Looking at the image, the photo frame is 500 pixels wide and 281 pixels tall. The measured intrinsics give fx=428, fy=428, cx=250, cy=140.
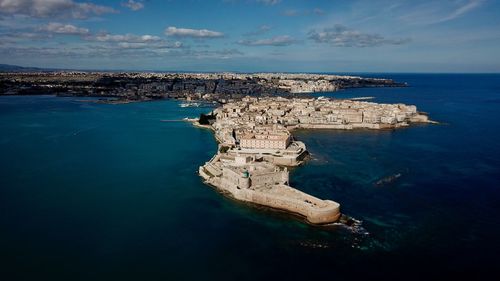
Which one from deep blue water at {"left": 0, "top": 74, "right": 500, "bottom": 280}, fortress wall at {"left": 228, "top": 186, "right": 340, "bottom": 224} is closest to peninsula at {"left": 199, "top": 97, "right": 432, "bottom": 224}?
fortress wall at {"left": 228, "top": 186, "right": 340, "bottom": 224}

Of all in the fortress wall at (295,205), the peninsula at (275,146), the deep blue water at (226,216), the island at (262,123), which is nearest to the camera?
the deep blue water at (226,216)

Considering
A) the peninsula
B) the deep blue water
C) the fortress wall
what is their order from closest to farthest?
the deep blue water
the fortress wall
the peninsula

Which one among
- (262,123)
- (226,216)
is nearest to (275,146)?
(226,216)

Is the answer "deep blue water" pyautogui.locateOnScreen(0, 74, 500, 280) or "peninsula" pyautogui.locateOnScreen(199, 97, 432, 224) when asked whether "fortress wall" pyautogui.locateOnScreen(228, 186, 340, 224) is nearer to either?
"peninsula" pyautogui.locateOnScreen(199, 97, 432, 224)

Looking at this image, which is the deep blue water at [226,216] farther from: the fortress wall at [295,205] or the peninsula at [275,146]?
the peninsula at [275,146]

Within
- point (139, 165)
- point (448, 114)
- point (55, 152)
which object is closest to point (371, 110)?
point (448, 114)

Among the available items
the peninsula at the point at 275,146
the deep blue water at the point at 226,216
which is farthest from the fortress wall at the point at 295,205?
the deep blue water at the point at 226,216
